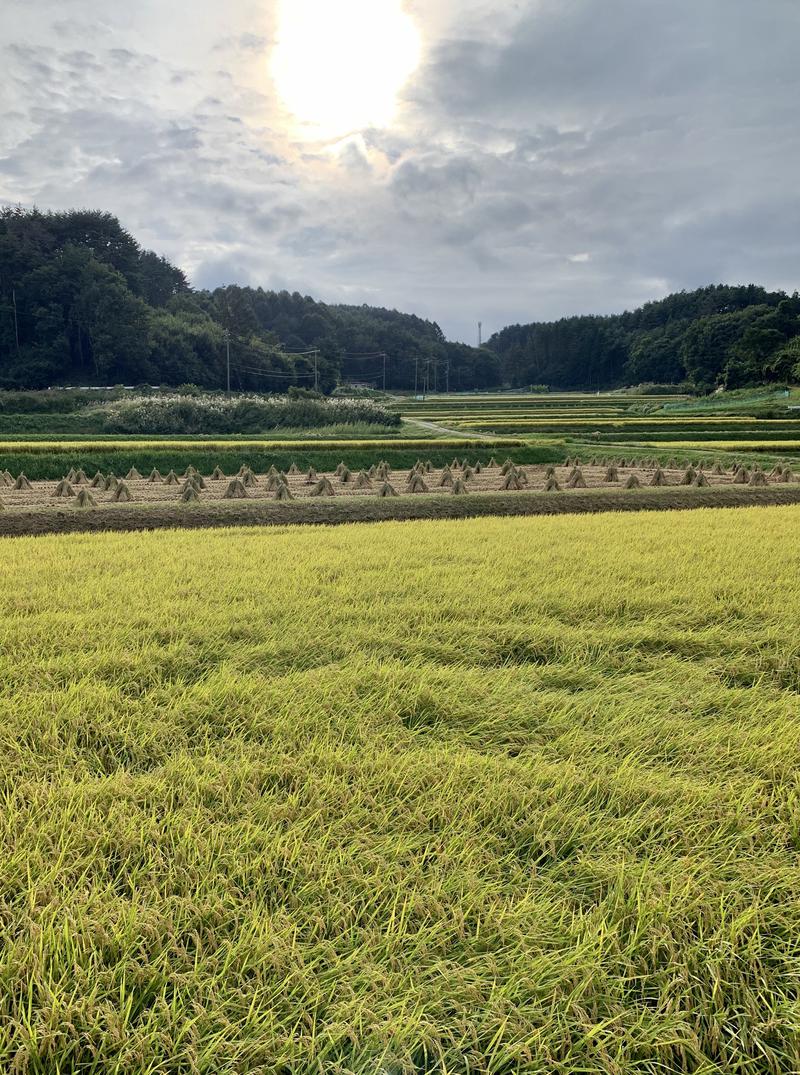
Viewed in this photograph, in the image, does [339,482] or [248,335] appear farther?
[248,335]

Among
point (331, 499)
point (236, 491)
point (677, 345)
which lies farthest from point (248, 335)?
point (331, 499)

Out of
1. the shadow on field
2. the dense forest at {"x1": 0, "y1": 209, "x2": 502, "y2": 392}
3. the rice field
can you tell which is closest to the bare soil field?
the shadow on field

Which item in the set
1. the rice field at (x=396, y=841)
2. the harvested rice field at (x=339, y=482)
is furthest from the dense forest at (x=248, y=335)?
the rice field at (x=396, y=841)

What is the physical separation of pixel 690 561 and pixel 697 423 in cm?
2986

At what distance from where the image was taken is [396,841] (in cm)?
229

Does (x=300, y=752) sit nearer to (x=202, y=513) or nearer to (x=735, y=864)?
(x=735, y=864)

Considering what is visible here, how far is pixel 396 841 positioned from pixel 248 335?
84.7 meters

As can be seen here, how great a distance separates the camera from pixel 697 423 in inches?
1307

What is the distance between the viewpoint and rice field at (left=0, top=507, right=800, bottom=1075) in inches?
62.7

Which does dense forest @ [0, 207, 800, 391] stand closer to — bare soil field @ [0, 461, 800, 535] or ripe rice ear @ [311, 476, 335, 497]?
bare soil field @ [0, 461, 800, 535]

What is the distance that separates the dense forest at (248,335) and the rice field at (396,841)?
61.6 meters

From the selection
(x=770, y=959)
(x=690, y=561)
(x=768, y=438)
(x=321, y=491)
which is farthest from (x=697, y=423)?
(x=770, y=959)

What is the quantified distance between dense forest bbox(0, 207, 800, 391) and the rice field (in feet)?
202

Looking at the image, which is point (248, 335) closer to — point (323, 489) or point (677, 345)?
point (677, 345)
